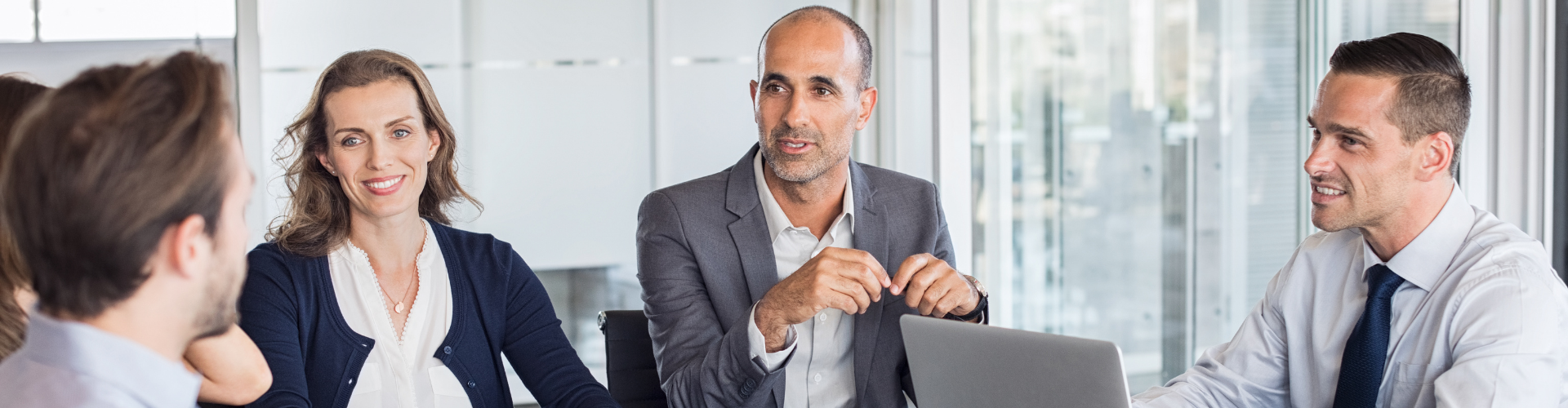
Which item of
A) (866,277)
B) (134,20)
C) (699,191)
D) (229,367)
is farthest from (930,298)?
(134,20)

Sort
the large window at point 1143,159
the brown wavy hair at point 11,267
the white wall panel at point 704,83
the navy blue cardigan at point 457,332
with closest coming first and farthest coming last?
1. the brown wavy hair at point 11,267
2. the navy blue cardigan at point 457,332
3. the large window at point 1143,159
4. the white wall panel at point 704,83

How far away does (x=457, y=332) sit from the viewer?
72.4 inches

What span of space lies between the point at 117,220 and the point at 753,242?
1270mm

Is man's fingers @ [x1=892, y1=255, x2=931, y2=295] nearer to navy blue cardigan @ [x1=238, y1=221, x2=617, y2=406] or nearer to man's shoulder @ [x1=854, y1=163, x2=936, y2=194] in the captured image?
man's shoulder @ [x1=854, y1=163, x2=936, y2=194]

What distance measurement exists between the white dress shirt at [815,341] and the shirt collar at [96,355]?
1224mm

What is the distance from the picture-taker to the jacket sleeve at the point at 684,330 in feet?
5.68

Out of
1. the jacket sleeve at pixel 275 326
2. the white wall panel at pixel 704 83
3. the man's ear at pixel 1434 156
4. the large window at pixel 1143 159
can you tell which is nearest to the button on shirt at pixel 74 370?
the jacket sleeve at pixel 275 326

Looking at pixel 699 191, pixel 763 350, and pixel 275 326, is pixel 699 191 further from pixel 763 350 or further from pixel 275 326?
pixel 275 326

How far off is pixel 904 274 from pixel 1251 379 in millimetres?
755

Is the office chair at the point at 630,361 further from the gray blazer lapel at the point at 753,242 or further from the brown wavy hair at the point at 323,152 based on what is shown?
the brown wavy hair at the point at 323,152

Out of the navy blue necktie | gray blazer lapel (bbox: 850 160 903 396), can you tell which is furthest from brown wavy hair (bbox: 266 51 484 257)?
the navy blue necktie

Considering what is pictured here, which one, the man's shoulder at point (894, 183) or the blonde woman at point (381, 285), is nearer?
the blonde woman at point (381, 285)

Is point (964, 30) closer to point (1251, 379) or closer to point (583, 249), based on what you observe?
point (1251, 379)

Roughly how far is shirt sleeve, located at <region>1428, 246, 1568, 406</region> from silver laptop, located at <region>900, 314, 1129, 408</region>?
0.61 meters
